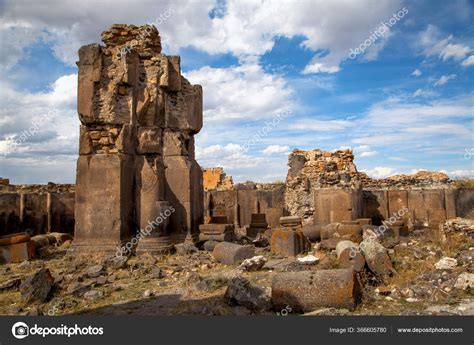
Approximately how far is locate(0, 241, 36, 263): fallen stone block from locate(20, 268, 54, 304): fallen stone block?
11.4 ft

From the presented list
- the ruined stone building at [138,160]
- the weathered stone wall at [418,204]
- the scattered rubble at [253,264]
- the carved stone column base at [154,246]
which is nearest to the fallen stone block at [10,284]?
the ruined stone building at [138,160]

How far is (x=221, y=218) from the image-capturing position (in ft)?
37.6

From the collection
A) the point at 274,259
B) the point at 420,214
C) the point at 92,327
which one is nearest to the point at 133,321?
the point at 92,327

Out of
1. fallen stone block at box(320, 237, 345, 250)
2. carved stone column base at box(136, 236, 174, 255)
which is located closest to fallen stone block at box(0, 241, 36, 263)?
carved stone column base at box(136, 236, 174, 255)

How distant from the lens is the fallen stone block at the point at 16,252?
8891 millimetres

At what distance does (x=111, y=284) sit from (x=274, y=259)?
348 centimetres

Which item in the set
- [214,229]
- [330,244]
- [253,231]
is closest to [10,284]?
[214,229]

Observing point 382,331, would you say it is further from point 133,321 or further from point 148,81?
point 148,81

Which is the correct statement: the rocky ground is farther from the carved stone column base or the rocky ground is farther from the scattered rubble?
the carved stone column base

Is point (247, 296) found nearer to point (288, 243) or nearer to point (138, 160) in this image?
point (288, 243)

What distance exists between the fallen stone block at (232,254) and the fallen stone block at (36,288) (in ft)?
11.0

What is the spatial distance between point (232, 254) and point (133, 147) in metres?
3.82

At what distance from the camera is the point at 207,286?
5.92 metres

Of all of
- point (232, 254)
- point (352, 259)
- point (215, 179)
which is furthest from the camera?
point (215, 179)
